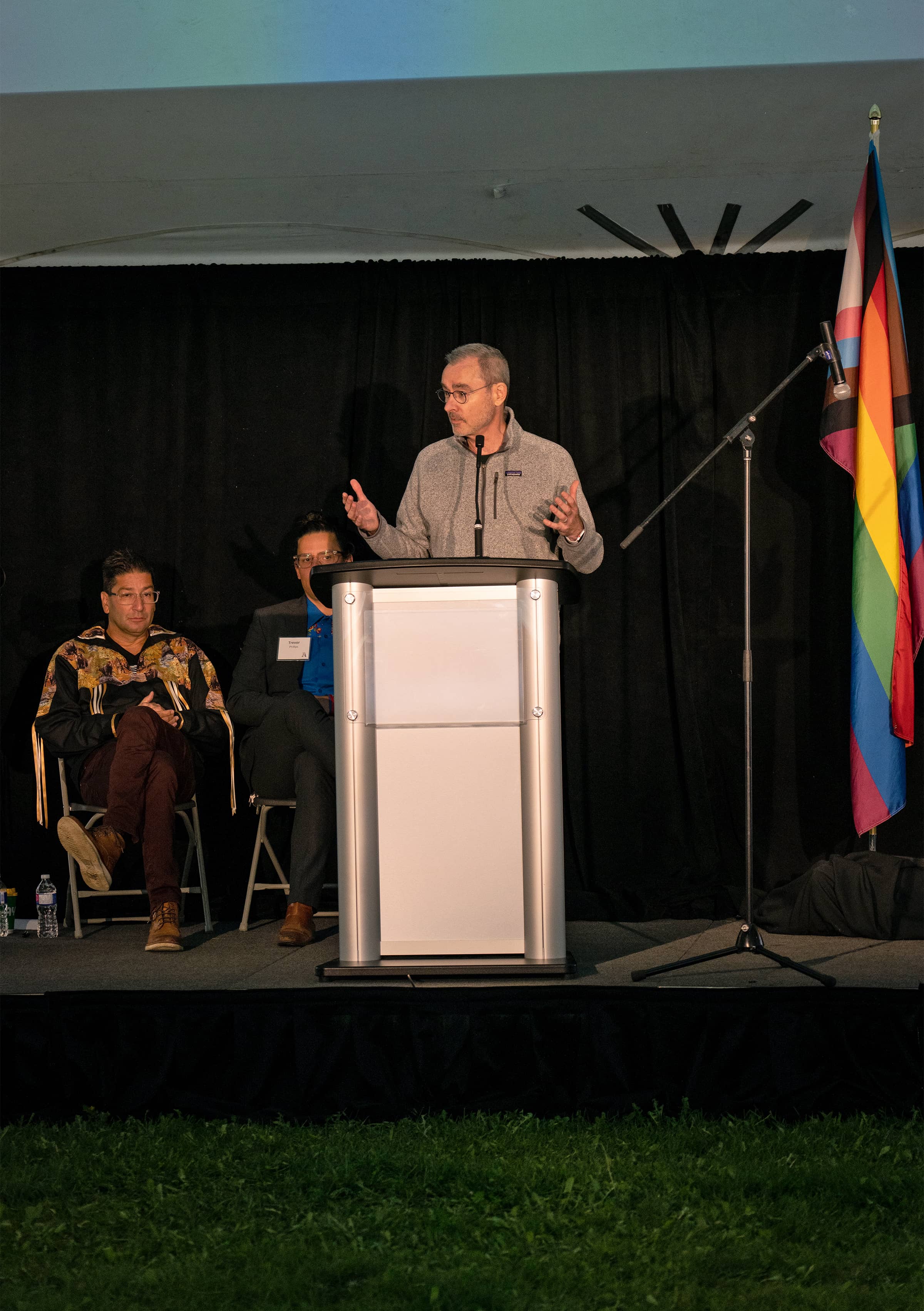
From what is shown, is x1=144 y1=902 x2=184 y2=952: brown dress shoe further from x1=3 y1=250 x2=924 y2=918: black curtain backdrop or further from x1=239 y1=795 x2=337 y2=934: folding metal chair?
x1=3 y1=250 x2=924 y2=918: black curtain backdrop

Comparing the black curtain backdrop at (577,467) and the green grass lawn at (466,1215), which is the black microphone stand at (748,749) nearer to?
the green grass lawn at (466,1215)

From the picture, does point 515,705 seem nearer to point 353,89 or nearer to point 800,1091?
point 800,1091

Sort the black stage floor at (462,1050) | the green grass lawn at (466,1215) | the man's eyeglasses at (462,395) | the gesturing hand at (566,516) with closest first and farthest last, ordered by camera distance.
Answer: the green grass lawn at (466,1215), the black stage floor at (462,1050), the gesturing hand at (566,516), the man's eyeglasses at (462,395)

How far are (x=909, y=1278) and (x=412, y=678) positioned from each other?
1.53 m

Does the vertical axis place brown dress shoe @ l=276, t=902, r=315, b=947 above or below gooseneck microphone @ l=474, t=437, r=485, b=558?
below

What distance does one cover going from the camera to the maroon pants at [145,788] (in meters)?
3.50

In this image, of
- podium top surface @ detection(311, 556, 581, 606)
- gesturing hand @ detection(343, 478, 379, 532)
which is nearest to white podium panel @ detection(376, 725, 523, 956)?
podium top surface @ detection(311, 556, 581, 606)

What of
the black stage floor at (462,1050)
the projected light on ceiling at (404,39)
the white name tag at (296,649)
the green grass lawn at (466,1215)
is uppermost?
the projected light on ceiling at (404,39)

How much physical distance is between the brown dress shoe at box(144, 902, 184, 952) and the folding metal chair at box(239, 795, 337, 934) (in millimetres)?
387

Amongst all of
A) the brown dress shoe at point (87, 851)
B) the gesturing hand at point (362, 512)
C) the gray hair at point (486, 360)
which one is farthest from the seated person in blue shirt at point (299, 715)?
the gray hair at point (486, 360)

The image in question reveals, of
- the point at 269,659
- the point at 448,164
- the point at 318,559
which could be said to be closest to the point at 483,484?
the point at 318,559

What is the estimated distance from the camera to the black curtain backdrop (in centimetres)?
450

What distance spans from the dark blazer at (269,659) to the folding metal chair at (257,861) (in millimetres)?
264

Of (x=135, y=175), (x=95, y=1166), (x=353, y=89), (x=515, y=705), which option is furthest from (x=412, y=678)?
(x=135, y=175)
